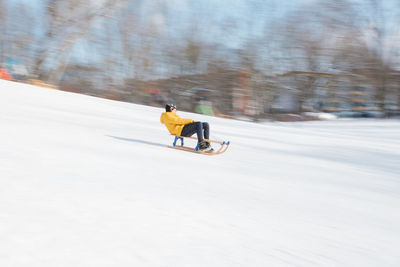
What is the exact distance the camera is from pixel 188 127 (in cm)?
628

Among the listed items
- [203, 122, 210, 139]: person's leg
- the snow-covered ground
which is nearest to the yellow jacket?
[203, 122, 210, 139]: person's leg

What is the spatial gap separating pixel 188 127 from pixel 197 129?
0.19 m

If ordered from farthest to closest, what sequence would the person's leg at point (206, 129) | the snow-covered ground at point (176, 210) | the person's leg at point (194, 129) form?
the person's leg at point (206, 129) < the person's leg at point (194, 129) < the snow-covered ground at point (176, 210)

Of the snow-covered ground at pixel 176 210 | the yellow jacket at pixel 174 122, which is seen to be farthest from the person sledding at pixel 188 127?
→ the snow-covered ground at pixel 176 210

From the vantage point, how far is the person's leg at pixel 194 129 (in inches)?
242

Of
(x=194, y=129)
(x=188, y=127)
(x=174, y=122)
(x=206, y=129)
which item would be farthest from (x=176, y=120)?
(x=206, y=129)

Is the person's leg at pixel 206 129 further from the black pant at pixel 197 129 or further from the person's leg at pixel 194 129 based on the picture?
the person's leg at pixel 194 129

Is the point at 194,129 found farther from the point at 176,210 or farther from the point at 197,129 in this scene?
the point at 176,210

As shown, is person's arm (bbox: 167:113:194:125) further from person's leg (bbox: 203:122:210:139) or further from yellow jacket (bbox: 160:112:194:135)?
person's leg (bbox: 203:122:210:139)

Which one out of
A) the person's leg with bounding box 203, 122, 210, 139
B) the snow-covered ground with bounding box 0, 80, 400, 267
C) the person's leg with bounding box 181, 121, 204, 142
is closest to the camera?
the snow-covered ground with bounding box 0, 80, 400, 267

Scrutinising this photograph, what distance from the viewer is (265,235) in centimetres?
260

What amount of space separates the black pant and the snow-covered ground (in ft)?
2.10

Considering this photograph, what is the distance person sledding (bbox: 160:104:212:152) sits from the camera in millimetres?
6188

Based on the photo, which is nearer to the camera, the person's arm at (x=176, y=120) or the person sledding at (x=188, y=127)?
the person sledding at (x=188, y=127)
